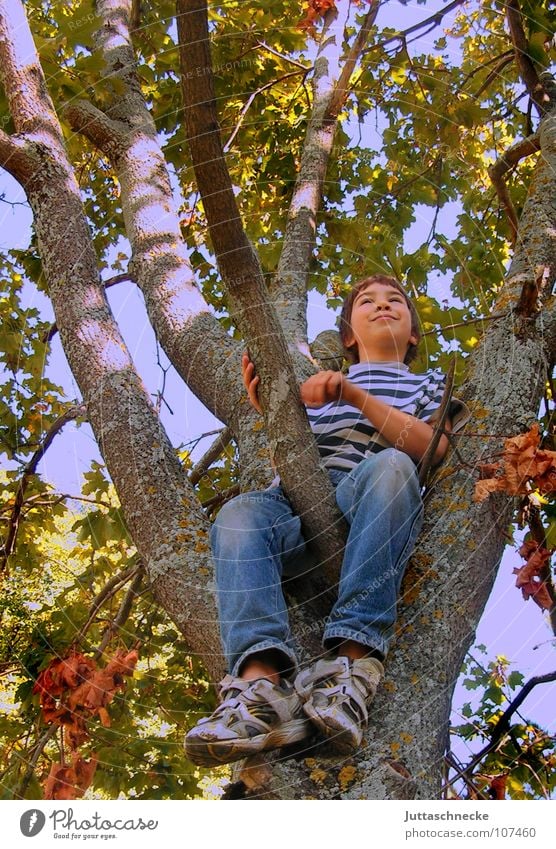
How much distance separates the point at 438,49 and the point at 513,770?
4744mm

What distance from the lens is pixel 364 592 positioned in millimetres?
2238

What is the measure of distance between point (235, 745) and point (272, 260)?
3912mm

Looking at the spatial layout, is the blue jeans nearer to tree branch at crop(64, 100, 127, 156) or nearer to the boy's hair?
the boy's hair

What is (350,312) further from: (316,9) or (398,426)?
(316,9)

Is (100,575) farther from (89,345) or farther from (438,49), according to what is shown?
(438,49)

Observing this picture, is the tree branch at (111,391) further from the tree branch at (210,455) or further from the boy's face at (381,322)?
the tree branch at (210,455)

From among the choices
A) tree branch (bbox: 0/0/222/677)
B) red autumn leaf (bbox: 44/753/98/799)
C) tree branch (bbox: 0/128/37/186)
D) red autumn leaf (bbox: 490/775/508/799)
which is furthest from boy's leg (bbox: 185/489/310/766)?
tree branch (bbox: 0/128/37/186)

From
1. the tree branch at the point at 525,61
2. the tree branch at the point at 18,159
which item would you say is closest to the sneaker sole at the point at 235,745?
the tree branch at the point at 18,159

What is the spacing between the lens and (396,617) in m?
2.27

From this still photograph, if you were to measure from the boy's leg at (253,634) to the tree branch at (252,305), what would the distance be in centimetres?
10

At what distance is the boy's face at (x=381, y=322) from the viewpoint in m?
3.36

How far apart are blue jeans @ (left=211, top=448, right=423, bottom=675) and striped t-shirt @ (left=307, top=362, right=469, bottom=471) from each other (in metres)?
0.37

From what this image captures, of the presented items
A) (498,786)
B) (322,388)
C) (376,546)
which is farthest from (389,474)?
(498,786)

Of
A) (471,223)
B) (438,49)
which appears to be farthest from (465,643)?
(438,49)
